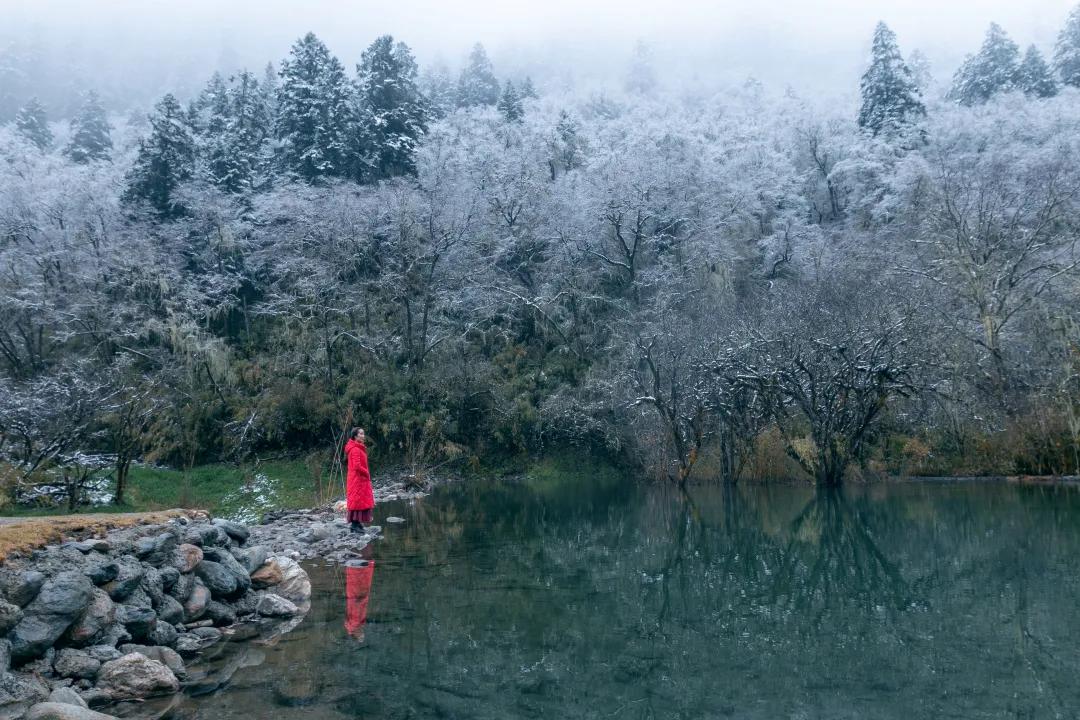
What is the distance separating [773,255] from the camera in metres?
29.6

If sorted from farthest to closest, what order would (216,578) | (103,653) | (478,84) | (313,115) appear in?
(478,84) < (313,115) < (216,578) < (103,653)

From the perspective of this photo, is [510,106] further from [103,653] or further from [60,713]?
[60,713]

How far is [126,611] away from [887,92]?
1548 inches

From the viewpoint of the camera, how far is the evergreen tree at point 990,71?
39.2 metres

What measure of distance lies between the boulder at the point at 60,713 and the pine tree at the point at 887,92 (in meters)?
38.0

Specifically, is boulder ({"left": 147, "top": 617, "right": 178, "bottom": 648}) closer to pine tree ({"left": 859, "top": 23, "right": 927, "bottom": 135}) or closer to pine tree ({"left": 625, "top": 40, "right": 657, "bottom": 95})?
pine tree ({"left": 859, "top": 23, "right": 927, "bottom": 135})

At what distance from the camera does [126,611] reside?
5.46 meters

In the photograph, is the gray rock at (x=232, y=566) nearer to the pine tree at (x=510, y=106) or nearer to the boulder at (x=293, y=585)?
the boulder at (x=293, y=585)

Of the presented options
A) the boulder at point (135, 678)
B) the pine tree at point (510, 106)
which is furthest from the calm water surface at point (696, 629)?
the pine tree at point (510, 106)

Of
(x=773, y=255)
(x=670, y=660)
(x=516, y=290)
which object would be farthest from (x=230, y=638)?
(x=773, y=255)

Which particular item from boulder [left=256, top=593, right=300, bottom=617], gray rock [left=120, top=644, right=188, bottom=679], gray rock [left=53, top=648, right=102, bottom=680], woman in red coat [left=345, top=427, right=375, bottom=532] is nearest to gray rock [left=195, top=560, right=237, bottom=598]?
boulder [left=256, top=593, right=300, bottom=617]

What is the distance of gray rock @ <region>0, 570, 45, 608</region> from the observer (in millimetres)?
4734

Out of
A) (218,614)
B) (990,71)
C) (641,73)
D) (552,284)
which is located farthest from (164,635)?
(641,73)

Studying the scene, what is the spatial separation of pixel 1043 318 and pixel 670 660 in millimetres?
19512
